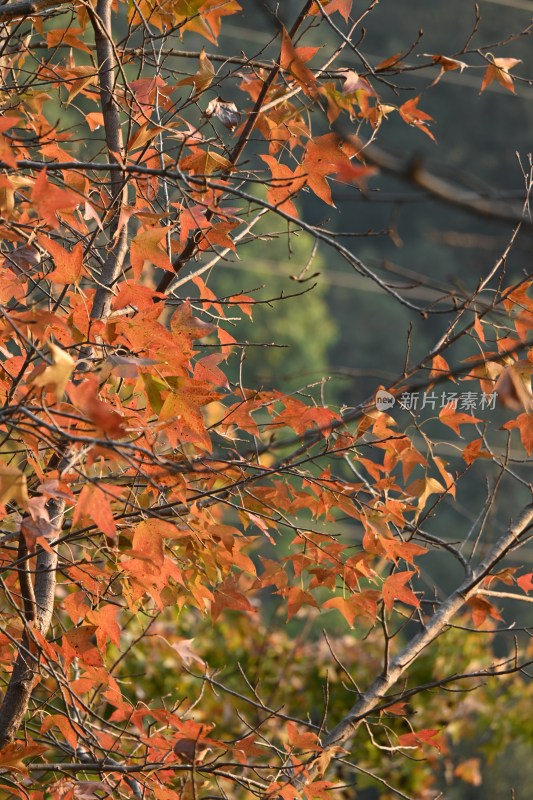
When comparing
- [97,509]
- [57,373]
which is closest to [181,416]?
[97,509]

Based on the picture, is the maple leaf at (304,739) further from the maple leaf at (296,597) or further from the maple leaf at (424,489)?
the maple leaf at (424,489)

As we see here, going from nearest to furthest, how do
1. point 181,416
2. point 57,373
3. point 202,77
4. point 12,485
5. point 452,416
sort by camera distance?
point 57,373 < point 12,485 < point 181,416 < point 202,77 < point 452,416

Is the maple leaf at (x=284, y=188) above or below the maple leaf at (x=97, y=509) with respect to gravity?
above

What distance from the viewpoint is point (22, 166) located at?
44.7 inches

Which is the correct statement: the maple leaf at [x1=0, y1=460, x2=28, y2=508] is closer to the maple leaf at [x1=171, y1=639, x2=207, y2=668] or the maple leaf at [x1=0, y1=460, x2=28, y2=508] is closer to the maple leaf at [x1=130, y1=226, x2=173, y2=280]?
the maple leaf at [x1=130, y1=226, x2=173, y2=280]

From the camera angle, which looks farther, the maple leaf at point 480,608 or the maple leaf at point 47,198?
the maple leaf at point 480,608

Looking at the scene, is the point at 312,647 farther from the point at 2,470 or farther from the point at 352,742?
the point at 2,470

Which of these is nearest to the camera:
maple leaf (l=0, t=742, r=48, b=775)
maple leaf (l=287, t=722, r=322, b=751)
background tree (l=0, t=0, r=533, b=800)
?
background tree (l=0, t=0, r=533, b=800)

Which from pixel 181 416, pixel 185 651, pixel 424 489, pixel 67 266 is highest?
pixel 67 266

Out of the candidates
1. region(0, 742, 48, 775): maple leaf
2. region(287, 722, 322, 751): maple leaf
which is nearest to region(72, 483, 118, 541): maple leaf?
region(0, 742, 48, 775): maple leaf

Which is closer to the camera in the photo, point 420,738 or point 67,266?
point 67,266

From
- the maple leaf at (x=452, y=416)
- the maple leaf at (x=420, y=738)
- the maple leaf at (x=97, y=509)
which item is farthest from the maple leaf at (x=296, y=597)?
the maple leaf at (x=97, y=509)

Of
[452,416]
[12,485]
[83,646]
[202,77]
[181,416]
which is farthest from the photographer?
[452,416]

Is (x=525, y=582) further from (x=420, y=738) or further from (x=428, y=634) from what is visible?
(x=420, y=738)
